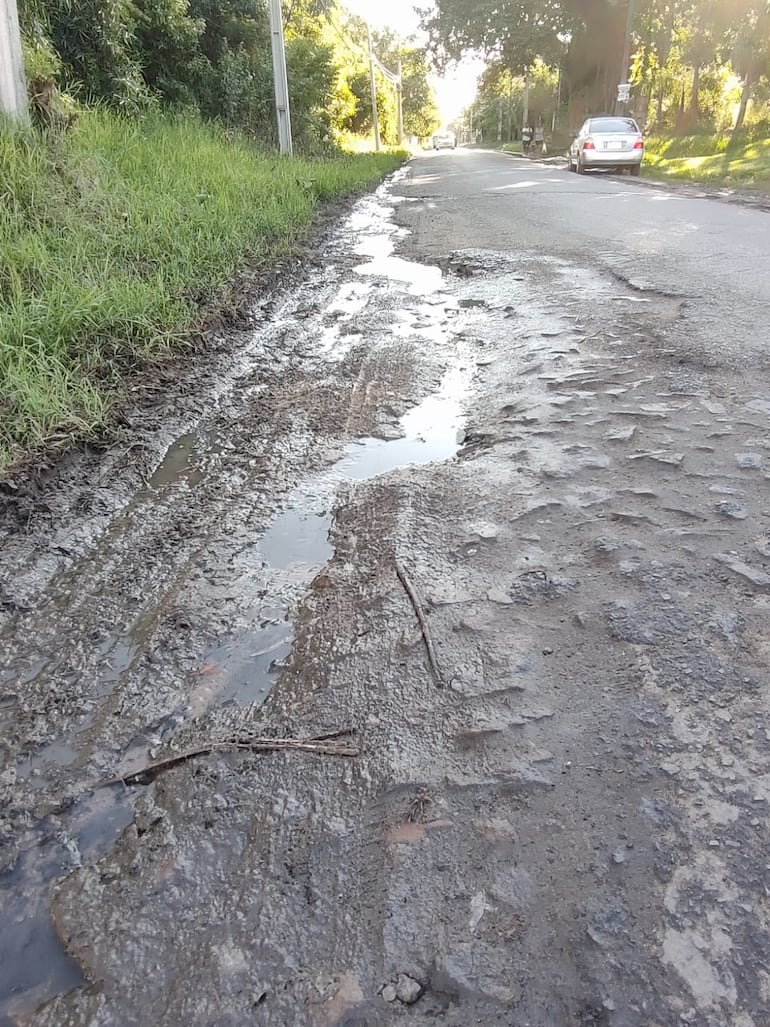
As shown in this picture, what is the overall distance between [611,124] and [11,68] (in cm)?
1712

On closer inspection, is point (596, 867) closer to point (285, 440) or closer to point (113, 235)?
point (285, 440)

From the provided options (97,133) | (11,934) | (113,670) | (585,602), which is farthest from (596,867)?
(97,133)

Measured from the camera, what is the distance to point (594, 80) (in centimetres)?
3195

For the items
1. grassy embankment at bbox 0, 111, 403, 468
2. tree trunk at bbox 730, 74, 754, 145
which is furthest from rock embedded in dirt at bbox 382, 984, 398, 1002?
tree trunk at bbox 730, 74, 754, 145

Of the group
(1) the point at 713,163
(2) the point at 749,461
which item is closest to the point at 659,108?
(1) the point at 713,163

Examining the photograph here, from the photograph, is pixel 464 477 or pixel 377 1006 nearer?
pixel 377 1006

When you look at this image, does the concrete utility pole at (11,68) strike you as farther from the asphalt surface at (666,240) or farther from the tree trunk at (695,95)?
the tree trunk at (695,95)

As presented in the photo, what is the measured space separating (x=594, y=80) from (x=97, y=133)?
3264 cm

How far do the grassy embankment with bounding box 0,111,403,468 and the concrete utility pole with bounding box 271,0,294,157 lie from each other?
5.43 m

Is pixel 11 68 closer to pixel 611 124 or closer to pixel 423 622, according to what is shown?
pixel 423 622

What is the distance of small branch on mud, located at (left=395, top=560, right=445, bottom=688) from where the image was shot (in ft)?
5.35

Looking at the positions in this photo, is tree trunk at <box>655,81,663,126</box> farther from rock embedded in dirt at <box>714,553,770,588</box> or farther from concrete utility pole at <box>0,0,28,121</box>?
rock embedded in dirt at <box>714,553,770,588</box>

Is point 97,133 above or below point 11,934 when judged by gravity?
above

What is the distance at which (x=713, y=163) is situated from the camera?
16.9 meters
